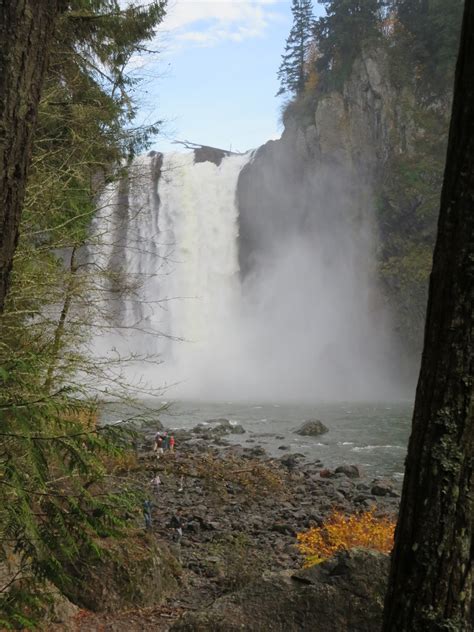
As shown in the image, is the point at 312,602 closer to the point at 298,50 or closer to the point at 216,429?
the point at 216,429

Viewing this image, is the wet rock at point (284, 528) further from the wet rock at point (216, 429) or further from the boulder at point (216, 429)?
the boulder at point (216, 429)

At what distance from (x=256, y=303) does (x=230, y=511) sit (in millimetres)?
30635

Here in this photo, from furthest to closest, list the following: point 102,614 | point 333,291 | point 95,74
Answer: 1. point 333,291
2. point 95,74
3. point 102,614

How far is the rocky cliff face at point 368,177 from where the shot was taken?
3591cm

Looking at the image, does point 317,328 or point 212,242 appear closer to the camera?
point 212,242

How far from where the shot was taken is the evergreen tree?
39.5 metres

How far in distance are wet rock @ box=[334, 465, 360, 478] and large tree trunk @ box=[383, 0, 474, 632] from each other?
13.0 m

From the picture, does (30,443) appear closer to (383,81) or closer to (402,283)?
(402,283)

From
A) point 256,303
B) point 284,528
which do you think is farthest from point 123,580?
point 256,303

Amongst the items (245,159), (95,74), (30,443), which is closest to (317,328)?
(245,159)

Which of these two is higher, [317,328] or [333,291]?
[333,291]

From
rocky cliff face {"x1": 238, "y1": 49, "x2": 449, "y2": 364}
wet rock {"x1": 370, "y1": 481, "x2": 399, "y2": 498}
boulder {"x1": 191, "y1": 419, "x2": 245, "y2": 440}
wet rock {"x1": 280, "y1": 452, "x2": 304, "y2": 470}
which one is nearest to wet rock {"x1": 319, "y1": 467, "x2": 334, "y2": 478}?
wet rock {"x1": 280, "y1": 452, "x2": 304, "y2": 470}

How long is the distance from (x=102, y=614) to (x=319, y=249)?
38.1m

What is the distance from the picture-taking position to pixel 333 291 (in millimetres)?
41438
